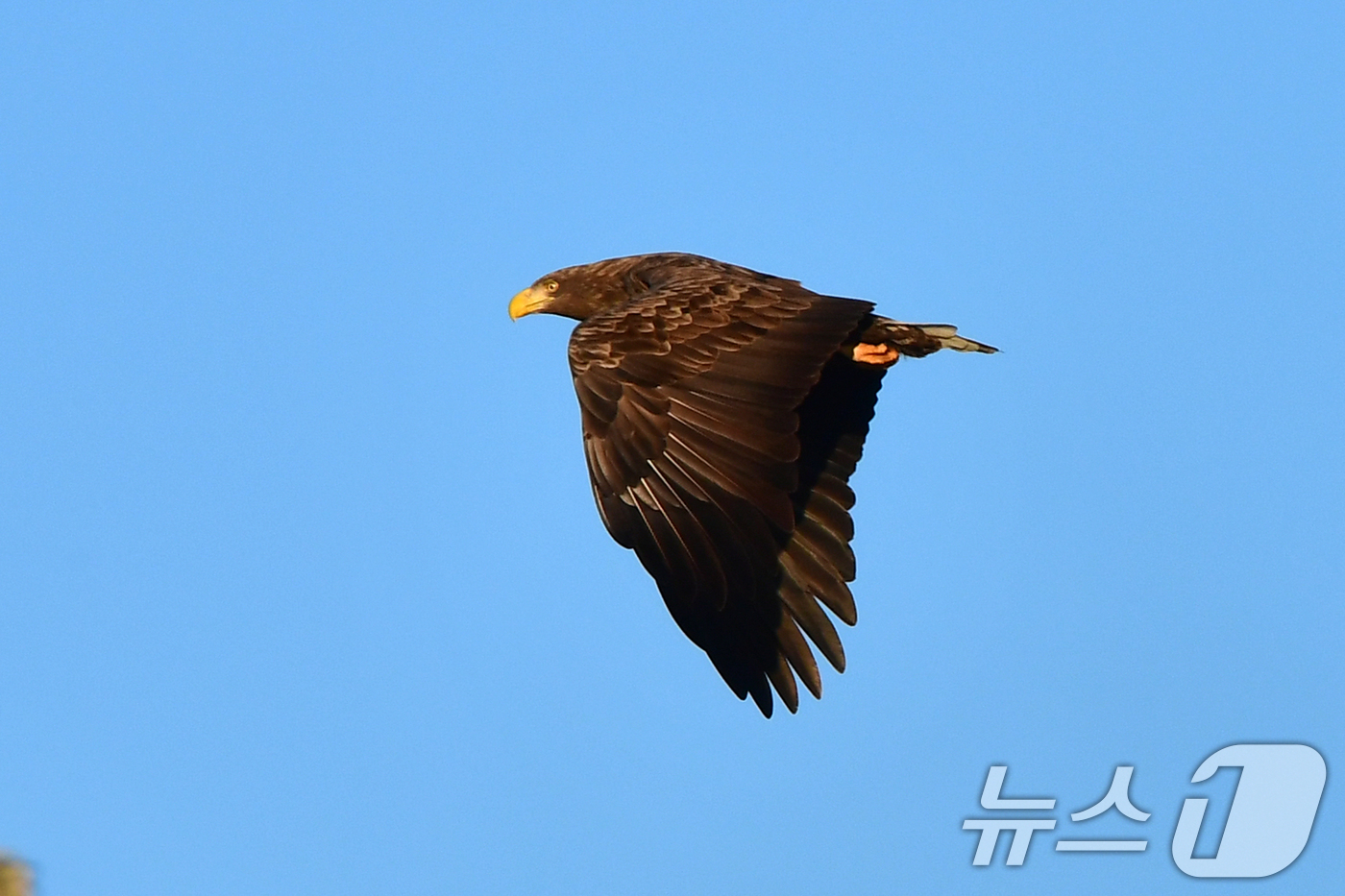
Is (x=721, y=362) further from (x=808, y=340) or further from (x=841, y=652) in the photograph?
(x=841, y=652)

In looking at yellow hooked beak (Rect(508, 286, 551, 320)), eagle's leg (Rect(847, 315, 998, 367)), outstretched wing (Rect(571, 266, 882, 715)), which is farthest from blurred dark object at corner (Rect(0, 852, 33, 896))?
yellow hooked beak (Rect(508, 286, 551, 320))

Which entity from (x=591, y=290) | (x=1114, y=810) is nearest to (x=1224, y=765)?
(x=1114, y=810)

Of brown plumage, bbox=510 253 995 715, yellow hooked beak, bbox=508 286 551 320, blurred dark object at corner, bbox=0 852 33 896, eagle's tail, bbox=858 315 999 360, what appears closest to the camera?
blurred dark object at corner, bbox=0 852 33 896

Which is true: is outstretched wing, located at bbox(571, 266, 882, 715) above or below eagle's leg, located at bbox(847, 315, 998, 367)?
below

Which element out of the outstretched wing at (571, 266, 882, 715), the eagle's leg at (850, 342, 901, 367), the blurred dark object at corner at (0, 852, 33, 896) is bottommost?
the blurred dark object at corner at (0, 852, 33, 896)

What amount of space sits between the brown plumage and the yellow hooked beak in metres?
2.19

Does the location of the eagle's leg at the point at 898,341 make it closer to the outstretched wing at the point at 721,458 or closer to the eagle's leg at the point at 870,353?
the eagle's leg at the point at 870,353

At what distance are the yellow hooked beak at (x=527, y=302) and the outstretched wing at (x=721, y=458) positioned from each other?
7.94 feet

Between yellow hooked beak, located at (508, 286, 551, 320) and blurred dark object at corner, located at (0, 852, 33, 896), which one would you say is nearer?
blurred dark object at corner, located at (0, 852, 33, 896)

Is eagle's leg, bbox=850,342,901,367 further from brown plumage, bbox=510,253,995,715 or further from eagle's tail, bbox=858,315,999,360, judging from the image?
brown plumage, bbox=510,253,995,715

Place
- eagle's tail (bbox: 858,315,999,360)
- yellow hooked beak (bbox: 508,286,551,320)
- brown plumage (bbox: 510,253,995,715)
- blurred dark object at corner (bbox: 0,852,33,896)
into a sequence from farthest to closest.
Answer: yellow hooked beak (bbox: 508,286,551,320) → eagle's tail (bbox: 858,315,999,360) → brown plumage (bbox: 510,253,995,715) → blurred dark object at corner (bbox: 0,852,33,896)

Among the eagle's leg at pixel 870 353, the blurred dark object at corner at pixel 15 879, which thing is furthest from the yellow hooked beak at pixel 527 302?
the blurred dark object at corner at pixel 15 879

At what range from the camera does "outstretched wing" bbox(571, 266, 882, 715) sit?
7168 mm

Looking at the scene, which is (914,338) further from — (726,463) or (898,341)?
(726,463)
